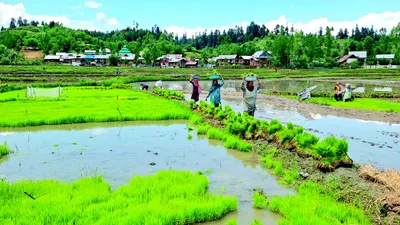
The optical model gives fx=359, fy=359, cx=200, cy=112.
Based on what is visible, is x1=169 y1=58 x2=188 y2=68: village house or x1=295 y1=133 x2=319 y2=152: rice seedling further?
x1=169 y1=58 x2=188 y2=68: village house

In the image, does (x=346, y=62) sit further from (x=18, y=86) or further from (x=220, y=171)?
(x=220, y=171)

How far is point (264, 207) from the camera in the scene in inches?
235

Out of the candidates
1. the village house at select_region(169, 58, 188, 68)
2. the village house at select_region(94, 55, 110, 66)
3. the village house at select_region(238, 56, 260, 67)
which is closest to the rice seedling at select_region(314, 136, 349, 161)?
the village house at select_region(238, 56, 260, 67)

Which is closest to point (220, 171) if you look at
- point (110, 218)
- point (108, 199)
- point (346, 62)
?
point (108, 199)

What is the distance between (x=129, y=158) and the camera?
29.6ft

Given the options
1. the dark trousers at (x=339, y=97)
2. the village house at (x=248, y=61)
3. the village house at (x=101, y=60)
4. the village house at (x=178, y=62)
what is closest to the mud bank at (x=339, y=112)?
the dark trousers at (x=339, y=97)

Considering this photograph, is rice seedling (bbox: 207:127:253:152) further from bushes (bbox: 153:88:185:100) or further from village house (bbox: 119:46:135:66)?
village house (bbox: 119:46:135:66)

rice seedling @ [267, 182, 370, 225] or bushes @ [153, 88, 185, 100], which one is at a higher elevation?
bushes @ [153, 88, 185, 100]

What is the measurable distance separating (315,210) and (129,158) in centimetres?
497

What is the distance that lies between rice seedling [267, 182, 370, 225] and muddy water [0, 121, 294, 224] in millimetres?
271

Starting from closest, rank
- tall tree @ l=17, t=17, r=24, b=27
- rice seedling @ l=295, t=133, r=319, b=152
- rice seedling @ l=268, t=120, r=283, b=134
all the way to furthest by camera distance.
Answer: rice seedling @ l=295, t=133, r=319, b=152 < rice seedling @ l=268, t=120, r=283, b=134 < tall tree @ l=17, t=17, r=24, b=27

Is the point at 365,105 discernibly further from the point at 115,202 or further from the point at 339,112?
the point at 115,202

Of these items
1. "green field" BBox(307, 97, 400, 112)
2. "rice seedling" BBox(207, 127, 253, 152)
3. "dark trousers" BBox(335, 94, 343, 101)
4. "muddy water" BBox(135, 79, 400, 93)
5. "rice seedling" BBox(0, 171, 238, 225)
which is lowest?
"rice seedling" BBox(0, 171, 238, 225)

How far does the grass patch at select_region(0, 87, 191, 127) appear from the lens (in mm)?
13844
